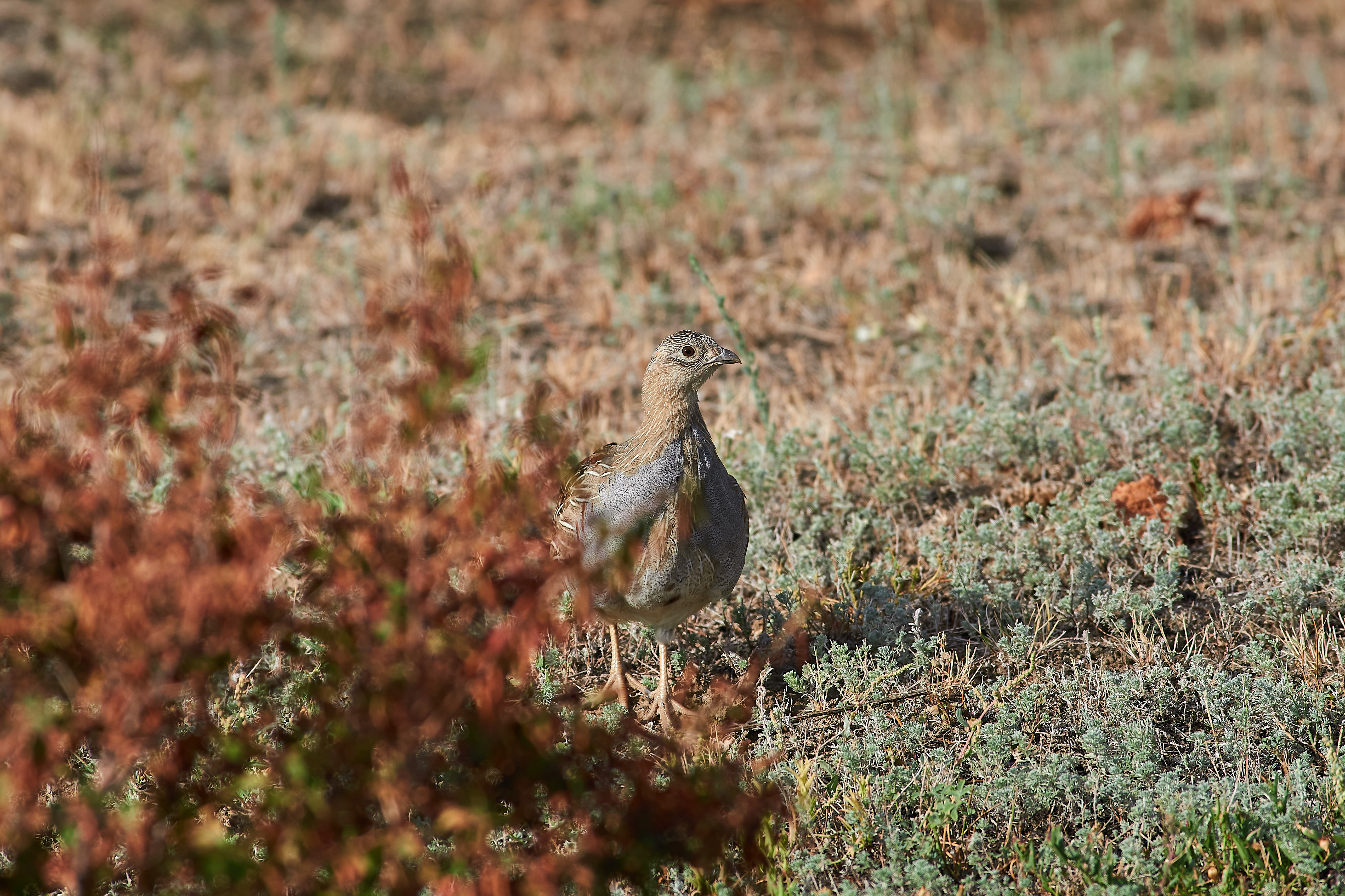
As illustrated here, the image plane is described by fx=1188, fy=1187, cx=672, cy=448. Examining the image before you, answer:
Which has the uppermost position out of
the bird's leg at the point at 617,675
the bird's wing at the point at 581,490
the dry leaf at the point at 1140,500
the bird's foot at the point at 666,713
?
the bird's wing at the point at 581,490

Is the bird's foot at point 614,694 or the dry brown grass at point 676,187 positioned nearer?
the bird's foot at point 614,694

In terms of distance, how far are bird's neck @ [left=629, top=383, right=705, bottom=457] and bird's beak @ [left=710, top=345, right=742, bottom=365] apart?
142 millimetres

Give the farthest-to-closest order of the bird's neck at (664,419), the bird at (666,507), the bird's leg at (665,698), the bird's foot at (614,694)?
the bird's foot at (614,694) < the bird's leg at (665,698) < the bird's neck at (664,419) < the bird at (666,507)

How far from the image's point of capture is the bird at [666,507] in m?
3.86

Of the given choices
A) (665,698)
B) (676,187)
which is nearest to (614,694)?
(665,698)

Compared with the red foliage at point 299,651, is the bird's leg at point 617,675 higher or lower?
lower

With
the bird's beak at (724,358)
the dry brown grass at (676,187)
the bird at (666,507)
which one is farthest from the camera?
the dry brown grass at (676,187)

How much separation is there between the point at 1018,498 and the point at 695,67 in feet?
25.1

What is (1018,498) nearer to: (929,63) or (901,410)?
(901,410)

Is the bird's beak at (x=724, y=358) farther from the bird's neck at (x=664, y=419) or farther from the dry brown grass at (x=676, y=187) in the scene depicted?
the dry brown grass at (x=676, y=187)

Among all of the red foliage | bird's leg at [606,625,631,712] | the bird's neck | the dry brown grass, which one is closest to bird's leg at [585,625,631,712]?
bird's leg at [606,625,631,712]

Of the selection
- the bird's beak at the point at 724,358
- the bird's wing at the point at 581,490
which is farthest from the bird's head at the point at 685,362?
the bird's wing at the point at 581,490

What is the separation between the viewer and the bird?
3857 millimetres

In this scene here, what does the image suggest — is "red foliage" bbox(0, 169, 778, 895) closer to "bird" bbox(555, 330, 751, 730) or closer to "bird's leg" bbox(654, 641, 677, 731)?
"bird" bbox(555, 330, 751, 730)
